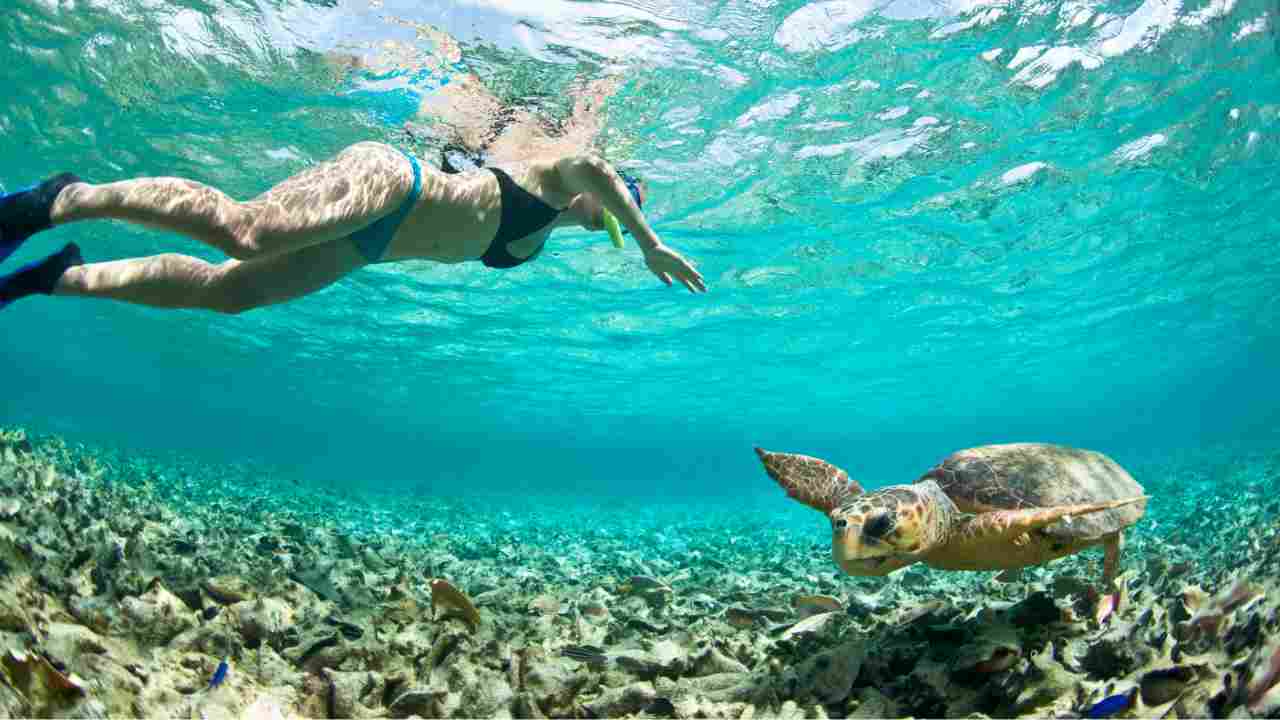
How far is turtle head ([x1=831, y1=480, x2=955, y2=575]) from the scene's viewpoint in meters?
2.52

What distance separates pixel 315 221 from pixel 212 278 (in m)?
1.01

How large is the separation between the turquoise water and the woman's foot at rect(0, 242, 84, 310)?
6641 mm

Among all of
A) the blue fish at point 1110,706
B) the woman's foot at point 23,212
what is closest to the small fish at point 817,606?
the blue fish at point 1110,706

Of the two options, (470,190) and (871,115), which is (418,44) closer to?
(470,190)

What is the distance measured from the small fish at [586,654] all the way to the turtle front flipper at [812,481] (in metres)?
1.32

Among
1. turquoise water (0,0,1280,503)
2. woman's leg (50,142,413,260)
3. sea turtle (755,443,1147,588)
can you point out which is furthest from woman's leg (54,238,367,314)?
turquoise water (0,0,1280,503)

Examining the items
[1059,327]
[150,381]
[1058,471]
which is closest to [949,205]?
[1058,471]

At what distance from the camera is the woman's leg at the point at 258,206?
3.02m

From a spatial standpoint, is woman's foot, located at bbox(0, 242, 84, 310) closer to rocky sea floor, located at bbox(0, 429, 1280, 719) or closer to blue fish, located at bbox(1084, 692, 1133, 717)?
rocky sea floor, located at bbox(0, 429, 1280, 719)

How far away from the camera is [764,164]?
13.6m

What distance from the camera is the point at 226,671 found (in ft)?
7.75

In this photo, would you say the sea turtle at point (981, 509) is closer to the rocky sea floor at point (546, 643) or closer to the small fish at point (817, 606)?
the rocky sea floor at point (546, 643)

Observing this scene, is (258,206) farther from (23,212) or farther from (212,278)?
(23,212)

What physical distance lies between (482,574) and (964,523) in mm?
5135
